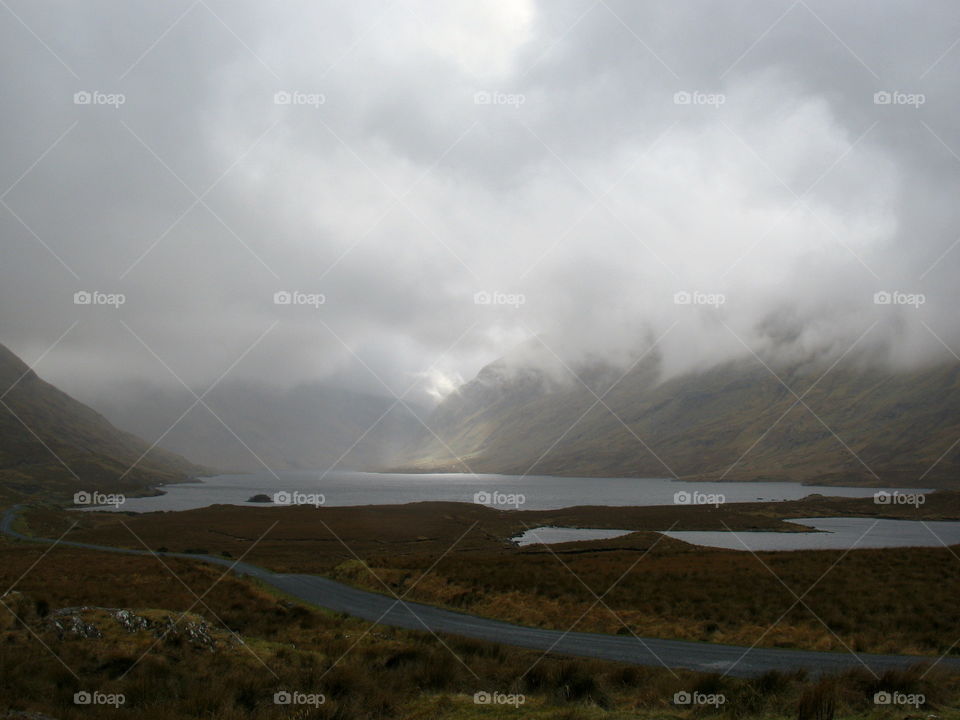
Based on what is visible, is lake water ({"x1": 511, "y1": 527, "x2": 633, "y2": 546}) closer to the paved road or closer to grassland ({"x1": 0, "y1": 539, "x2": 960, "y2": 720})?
the paved road

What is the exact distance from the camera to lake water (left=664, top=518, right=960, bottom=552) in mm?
66569

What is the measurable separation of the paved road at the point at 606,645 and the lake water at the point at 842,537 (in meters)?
42.2

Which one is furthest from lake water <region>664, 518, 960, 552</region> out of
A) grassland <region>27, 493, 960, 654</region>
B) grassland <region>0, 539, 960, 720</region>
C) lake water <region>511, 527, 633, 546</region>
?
grassland <region>0, 539, 960, 720</region>

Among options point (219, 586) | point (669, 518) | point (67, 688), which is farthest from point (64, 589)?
point (669, 518)

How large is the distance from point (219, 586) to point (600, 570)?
22.6 meters

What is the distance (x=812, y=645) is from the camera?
2192 centimetres

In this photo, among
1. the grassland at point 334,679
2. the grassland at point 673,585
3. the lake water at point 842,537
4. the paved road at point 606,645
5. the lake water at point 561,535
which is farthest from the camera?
the lake water at point 561,535

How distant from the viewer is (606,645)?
2252 cm

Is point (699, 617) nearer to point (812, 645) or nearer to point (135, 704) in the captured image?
point (812, 645)

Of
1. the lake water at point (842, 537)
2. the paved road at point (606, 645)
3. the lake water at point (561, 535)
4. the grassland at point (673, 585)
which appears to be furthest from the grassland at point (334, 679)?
the lake water at point (561, 535)

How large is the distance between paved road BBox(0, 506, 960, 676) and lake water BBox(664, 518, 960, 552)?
42156 mm

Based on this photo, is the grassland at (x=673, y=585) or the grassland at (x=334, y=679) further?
the grassland at (x=673, y=585)

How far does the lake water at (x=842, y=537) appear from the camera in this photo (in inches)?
2621

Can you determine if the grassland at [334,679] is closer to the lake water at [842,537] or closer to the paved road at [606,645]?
the paved road at [606,645]
